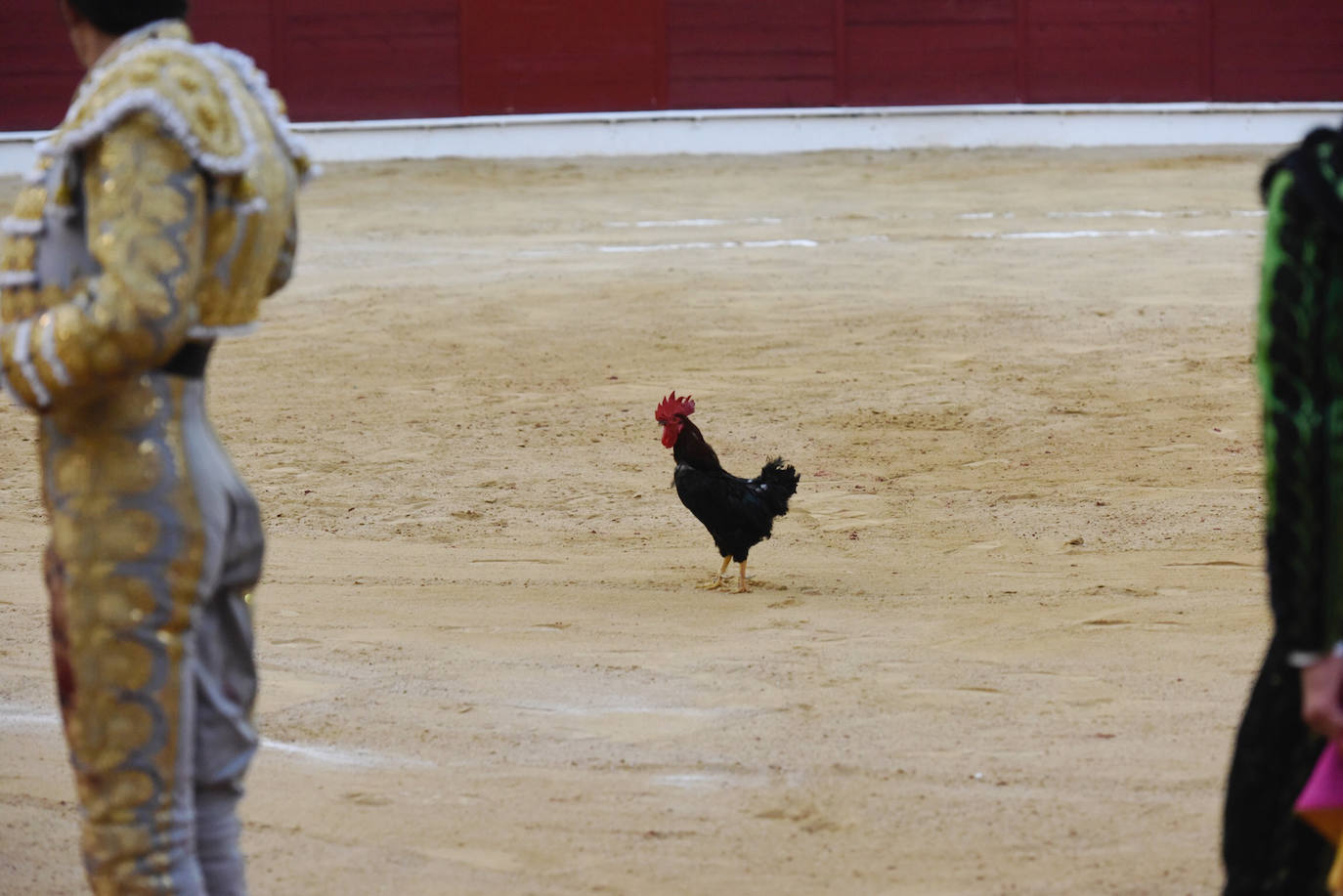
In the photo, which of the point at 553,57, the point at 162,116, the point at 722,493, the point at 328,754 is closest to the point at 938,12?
the point at 553,57

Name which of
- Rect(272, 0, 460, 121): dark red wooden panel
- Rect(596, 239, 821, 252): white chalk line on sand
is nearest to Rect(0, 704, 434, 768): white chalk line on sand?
Rect(596, 239, 821, 252): white chalk line on sand

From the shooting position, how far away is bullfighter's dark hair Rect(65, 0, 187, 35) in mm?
1930

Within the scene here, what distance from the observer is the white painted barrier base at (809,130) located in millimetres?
16594

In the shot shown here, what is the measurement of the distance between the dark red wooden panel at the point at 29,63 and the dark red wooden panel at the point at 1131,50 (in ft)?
30.2

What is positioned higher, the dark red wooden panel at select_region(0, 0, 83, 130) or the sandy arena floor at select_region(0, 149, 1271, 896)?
the dark red wooden panel at select_region(0, 0, 83, 130)

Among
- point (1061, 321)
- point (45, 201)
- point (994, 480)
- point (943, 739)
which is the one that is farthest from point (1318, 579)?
point (1061, 321)

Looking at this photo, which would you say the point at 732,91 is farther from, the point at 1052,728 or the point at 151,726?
the point at 151,726

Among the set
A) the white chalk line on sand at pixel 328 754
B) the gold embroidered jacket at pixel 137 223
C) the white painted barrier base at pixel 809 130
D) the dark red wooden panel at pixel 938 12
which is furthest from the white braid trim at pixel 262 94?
the dark red wooden panel at pixel 938 12

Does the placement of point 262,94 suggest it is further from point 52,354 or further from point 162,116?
point 52,354

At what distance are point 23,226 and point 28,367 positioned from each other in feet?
0.61

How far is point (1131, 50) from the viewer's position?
56.2ft

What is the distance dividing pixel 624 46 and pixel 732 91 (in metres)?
1.10

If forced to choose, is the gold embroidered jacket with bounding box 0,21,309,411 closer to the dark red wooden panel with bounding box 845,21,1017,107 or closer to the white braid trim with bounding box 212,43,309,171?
the white braid trim with bounding box 212,43,309,171

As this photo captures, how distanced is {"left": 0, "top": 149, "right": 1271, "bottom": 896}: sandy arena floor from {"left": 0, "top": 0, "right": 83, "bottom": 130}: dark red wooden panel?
19.2ft
